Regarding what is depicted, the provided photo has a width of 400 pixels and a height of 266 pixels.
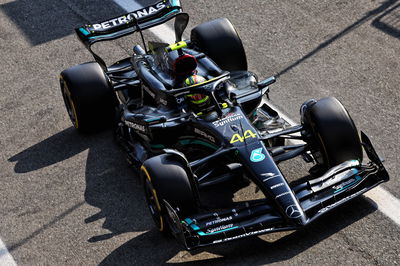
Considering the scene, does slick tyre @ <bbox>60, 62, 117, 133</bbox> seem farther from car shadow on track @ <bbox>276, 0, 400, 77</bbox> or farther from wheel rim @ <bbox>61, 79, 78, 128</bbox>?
car shadow on track @ <bbox>276, 0, 400, 77</bbox>

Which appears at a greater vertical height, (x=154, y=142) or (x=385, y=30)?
(x=154, y=142)

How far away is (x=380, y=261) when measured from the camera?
27.2ft

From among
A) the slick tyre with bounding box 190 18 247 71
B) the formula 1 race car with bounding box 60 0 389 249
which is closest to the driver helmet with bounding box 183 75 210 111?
the formula 1 race car with bounding box 60 0 389 249

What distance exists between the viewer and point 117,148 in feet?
35.4

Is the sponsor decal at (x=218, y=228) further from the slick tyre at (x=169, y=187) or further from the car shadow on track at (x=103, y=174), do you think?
the car shadow on track at (x=103, y=174)

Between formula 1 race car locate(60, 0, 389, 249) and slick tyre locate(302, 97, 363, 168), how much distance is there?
0.01m

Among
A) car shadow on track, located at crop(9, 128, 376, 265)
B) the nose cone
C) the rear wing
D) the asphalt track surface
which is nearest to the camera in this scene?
the nose cone

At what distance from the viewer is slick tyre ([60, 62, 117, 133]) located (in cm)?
1067

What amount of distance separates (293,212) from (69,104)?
4360 millimetres

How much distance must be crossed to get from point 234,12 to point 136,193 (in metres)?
5.24

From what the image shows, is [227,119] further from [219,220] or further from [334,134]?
[219,220]

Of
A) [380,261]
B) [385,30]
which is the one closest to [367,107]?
[385,30]

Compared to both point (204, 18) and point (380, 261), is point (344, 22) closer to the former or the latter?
point (204, 18)

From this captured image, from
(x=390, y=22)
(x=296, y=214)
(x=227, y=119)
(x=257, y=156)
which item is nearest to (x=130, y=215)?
(x=227, y=119)
